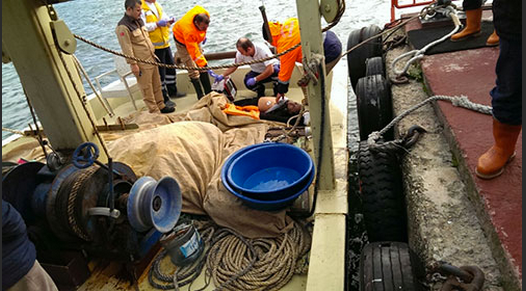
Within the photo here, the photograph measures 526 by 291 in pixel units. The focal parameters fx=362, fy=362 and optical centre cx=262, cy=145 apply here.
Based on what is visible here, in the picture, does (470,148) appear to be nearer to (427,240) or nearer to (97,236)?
(427,240)

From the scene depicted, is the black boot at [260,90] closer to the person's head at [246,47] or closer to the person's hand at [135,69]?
the person's head at [246,47]

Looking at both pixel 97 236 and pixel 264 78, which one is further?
pixel 264 78

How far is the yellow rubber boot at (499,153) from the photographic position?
1671 mm

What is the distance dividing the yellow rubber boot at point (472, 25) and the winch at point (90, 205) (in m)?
2.97

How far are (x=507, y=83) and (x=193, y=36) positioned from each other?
464 centimetres

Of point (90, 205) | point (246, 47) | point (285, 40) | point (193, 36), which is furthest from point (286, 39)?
point (90, 205)

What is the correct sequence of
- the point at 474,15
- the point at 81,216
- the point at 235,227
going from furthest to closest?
the point at 474,15 → the point at 235,227 → the point at 81,216

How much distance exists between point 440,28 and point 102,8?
1999cm

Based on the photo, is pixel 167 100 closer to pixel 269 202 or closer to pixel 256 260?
pixel 269 202

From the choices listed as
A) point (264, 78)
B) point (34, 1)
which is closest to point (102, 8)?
point (264, 78)

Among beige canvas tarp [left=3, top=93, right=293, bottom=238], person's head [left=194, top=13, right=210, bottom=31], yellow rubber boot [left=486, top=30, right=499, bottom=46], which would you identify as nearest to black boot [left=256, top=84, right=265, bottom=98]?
person's head [left=194, top=13, right=210, bottom=31]

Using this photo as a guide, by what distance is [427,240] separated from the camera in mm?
1743

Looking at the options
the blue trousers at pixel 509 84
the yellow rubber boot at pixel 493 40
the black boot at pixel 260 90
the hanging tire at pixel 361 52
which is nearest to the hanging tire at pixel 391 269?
the blue trousers at pixel 509 84

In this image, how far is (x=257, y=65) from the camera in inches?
222
